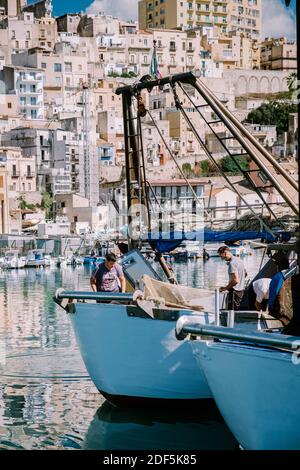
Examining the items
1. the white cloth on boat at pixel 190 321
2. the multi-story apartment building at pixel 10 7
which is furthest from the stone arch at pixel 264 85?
the white cloth on boat at pixel 190 321

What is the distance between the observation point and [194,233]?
15273mm

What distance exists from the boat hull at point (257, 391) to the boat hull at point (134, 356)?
1700mm

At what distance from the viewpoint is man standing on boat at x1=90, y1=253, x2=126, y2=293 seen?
13.7m

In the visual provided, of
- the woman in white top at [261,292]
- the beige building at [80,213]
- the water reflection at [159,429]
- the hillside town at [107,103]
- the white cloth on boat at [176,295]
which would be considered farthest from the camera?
the hillside town at [107,103]

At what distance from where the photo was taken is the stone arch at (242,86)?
133 m

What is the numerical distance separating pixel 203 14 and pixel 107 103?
40.1 metres

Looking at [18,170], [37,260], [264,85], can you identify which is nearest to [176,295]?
[37,260]

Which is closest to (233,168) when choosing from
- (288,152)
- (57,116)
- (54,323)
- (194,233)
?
(288,152)

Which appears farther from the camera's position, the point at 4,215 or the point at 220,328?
the point at 4,215

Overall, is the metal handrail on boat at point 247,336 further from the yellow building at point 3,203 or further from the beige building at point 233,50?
the beige building at point 233,50

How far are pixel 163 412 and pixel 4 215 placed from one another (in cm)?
6914

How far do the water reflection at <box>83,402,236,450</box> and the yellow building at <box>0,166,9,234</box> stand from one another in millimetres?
67287

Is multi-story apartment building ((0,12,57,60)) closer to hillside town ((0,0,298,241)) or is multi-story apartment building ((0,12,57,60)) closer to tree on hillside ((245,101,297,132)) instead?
hillside town ((0,0,298,241))

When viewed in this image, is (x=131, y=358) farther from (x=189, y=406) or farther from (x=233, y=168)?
(x=233, y=168)
